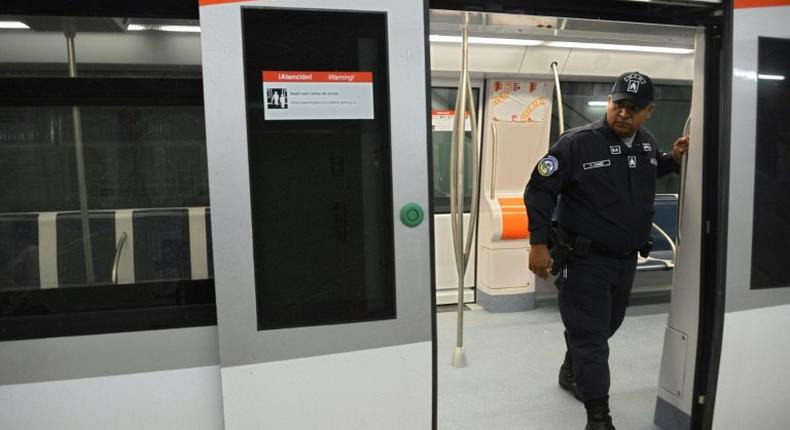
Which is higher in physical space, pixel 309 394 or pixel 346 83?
pixel 346 83

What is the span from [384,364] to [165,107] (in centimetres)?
111

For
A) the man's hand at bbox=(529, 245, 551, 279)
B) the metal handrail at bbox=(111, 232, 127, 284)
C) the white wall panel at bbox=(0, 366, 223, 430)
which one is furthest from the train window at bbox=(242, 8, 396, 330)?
the man's hand at bbox=(529, 245, 551, 279)

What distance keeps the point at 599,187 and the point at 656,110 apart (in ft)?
11.6

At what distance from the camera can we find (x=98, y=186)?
1.62 meters

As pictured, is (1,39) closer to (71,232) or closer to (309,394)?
(71,232)

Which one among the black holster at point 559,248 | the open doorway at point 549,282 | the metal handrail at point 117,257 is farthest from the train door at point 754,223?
the metal handrail at point 117,257

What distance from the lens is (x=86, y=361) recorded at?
5.17 feet

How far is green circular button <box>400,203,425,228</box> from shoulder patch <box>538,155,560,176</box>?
108 centimetres

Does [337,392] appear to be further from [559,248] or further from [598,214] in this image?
[598,214]

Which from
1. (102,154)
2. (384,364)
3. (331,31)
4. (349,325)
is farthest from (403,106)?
(102,154)

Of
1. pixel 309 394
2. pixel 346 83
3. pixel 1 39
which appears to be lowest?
pixel 309 394

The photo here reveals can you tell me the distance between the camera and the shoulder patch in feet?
8.18

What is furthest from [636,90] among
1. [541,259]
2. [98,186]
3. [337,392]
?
[98,186]

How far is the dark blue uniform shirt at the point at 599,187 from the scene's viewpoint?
8.20 ft
